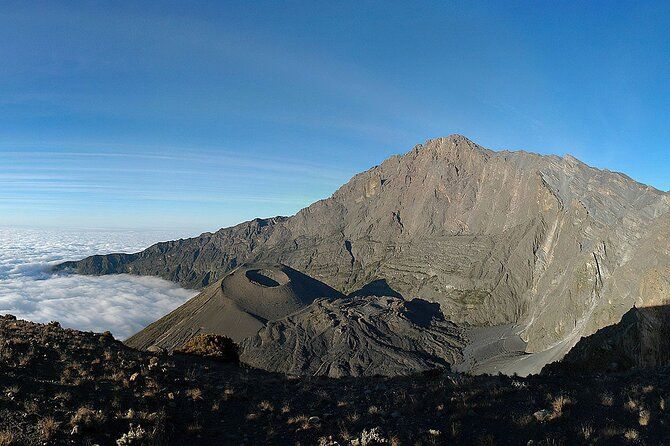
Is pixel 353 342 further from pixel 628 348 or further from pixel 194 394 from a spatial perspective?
pixel 194 394

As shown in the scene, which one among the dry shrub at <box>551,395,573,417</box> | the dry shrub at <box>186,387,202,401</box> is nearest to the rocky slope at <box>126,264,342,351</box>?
the dry shrub at <box>186,387,202,401</box>

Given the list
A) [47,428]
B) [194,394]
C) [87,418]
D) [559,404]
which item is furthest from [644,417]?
[47,428]

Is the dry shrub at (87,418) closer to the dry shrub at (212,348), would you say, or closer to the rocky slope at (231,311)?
the dry shrub at (212,348)

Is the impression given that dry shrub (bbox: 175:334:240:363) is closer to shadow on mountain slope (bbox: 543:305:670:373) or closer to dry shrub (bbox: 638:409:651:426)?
shadow on mountain slope (bbox: 543:305:670:373)

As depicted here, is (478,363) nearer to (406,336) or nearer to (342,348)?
(406,336)

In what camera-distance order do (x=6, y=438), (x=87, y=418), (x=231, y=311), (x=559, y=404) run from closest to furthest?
1. (x=6, y=438)
2. (x=87, y=418)
3. (x=559, y=404)
4. (x=231, y=311)

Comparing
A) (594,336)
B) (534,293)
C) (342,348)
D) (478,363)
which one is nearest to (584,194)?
(534,293)
